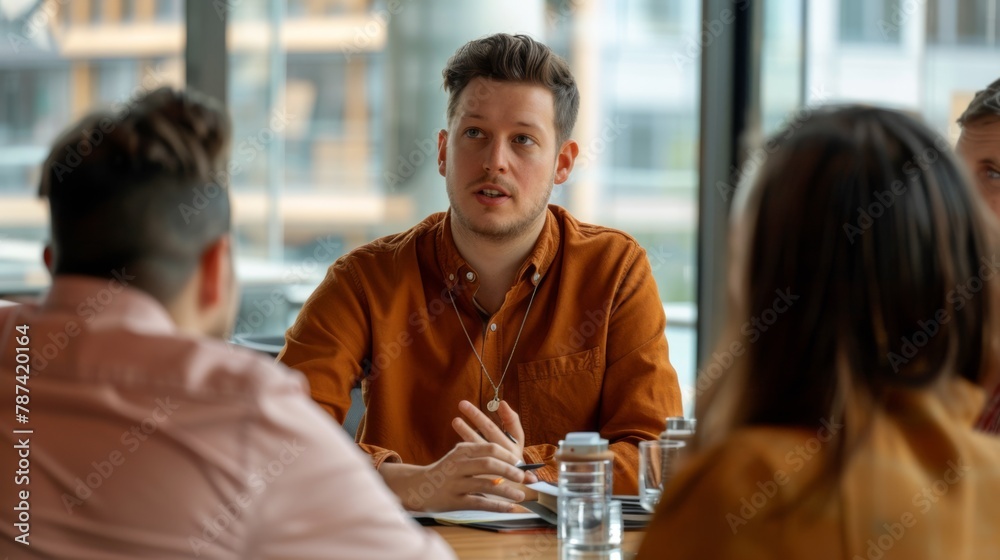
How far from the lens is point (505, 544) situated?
64.6 inches

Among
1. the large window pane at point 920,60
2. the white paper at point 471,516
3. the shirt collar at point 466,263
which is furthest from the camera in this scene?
the large window pane at point 920,60

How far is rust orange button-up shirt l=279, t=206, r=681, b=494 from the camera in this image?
2.34 metres

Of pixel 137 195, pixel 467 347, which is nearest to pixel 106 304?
pixel 137 195

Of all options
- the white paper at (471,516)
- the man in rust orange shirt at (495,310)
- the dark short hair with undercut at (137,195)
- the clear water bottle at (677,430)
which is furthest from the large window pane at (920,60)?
the dark short hair with undercut at (137,195)

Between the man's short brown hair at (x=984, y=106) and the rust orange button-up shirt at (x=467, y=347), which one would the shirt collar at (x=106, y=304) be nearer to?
the rust orange button-up shirt at (x=467, y=347)

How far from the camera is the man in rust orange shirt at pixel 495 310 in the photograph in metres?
2.35

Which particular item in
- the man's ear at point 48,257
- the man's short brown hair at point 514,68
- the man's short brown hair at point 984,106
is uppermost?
the man's short brown hair at point 514,68

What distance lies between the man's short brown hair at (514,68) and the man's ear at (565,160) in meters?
0.05

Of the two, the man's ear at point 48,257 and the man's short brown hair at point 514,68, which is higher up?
the man's short brown hair at point 514,68

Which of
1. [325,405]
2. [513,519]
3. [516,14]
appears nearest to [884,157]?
[513,519]

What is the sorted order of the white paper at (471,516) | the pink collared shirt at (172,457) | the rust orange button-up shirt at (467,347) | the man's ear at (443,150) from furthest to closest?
the man's ear at (443,150), the rust orange button-up shirt at (467,347), the white paper at (471,516), the pink collared shirt at (172,457)

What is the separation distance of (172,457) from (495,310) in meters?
1.48

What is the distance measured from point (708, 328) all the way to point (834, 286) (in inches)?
130

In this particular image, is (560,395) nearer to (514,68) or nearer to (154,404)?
(514,68)
